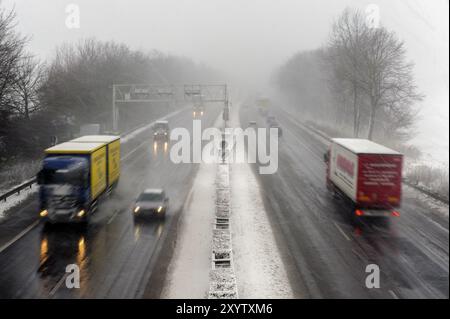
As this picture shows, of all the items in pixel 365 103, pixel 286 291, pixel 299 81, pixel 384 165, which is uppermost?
pixel 299 81

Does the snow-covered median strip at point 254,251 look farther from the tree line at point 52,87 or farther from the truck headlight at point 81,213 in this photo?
the tree line at point 52,87

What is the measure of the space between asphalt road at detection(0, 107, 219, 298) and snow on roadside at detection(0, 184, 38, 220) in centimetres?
75

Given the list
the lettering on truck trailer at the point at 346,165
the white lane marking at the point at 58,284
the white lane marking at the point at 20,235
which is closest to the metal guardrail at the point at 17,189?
the white lane marking at the point at 20,235

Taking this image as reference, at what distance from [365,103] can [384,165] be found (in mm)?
45936

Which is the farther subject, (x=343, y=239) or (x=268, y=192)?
(x=268, y=192)

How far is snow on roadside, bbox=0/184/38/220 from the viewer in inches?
1034

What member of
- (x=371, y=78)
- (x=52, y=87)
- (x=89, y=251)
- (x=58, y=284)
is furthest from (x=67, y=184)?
(x=371, y=78)

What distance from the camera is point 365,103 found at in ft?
217

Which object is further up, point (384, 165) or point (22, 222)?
point (384, 165)

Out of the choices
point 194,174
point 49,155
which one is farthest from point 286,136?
point 49,155

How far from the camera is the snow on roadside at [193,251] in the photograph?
16.4 m

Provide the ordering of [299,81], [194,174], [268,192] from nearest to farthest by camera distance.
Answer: [268,192] < [194,174] < [299,81]

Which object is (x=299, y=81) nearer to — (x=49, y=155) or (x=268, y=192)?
(x=268, y=192)

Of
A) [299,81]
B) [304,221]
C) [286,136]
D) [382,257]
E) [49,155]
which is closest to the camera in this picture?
[382,257]
